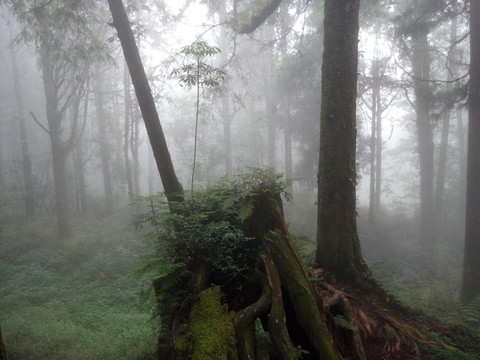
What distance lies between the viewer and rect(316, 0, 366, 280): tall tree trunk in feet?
19.0

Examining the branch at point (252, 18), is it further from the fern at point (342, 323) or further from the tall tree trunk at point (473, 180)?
the fern at point (342, 323)

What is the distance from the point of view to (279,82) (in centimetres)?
2139

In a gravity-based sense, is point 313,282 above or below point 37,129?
below

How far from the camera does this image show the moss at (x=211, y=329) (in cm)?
339

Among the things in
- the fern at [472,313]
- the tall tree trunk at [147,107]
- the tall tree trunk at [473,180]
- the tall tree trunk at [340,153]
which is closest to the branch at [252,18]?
the tall tree trunk at [147,107]

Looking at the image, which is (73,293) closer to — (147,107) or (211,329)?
(147,107)

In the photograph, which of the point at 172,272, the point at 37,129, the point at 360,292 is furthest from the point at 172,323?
the point at 37,129

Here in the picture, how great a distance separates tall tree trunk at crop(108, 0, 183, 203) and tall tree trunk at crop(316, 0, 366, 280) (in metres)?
3.18

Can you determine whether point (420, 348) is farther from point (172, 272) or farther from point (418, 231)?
point (418, 231)

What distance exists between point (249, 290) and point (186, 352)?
4.19 feet

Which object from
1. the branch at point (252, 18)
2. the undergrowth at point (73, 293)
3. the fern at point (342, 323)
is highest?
the branch at point (252, 18)

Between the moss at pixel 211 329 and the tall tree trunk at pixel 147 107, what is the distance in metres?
3.58

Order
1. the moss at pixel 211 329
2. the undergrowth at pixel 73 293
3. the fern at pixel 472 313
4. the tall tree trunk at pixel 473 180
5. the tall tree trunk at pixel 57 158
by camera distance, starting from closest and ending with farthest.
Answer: the moss at pixel 211 329 → the fern at pixel 472 313 → the undergrowth at pixel 73 293 → the tall tree trunk at pixel 473 180 → the tall tree trunk at pixel 57 158

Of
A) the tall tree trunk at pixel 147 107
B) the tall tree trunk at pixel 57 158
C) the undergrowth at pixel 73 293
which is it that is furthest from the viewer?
the tall tree trunk at pixel 57 158
